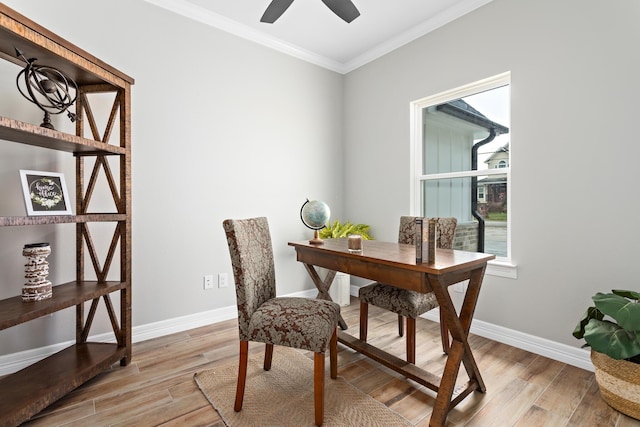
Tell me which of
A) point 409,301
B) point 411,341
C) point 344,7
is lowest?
point 411,341

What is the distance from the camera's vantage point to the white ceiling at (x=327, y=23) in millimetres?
2688

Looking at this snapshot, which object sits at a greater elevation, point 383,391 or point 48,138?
point 48,138

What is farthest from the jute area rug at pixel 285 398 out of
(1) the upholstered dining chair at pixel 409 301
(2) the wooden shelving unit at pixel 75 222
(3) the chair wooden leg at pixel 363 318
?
(2) the wooden shelving unit at pixel 75 222

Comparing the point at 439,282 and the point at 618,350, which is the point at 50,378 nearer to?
the point at 439,282

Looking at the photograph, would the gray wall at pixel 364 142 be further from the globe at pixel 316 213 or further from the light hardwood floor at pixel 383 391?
the globe at pixel 316 213

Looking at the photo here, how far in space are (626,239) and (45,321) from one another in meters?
3.92

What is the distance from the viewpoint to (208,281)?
290 centimetres

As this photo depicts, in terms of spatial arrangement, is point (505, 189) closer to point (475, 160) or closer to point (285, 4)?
point (475, 160)

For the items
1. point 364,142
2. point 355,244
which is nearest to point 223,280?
point 355,244

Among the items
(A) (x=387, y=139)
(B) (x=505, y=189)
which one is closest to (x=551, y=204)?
(B) (x=505, y=189)

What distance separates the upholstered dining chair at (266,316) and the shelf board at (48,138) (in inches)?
39.1

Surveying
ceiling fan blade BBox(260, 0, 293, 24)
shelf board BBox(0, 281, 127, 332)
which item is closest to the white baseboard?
shelf board BBox(0, 281, 127, 332)

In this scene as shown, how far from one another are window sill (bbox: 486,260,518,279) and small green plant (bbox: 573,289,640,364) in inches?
29.2

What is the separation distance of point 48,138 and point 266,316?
1.50m
